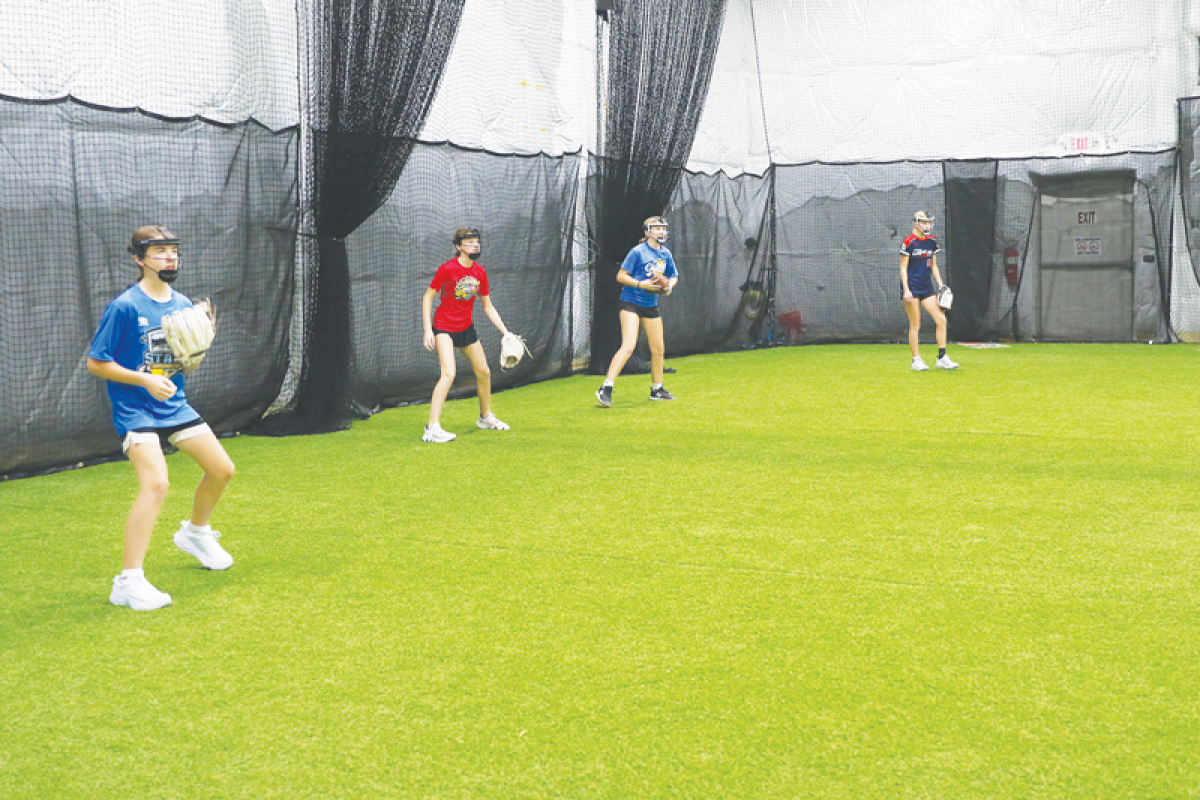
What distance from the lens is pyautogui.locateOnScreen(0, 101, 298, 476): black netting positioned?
28.5 ft

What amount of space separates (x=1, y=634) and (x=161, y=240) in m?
1.85

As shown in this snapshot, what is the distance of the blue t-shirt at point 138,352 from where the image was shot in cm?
522

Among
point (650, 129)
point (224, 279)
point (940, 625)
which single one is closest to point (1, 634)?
point (940, 625)

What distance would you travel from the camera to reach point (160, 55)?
10773 millimetres

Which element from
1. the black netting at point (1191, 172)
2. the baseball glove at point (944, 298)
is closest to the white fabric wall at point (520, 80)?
the baseball glove at point (944, 298)

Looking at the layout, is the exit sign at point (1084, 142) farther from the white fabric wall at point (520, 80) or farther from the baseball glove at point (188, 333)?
the baseball glove at point (188, 333)

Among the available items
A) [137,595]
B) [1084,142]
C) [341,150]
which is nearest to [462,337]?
[341,150]

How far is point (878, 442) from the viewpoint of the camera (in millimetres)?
9547

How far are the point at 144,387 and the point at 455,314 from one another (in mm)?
5047

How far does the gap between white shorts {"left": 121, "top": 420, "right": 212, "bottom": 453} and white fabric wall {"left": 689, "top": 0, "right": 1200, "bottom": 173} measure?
15178mm

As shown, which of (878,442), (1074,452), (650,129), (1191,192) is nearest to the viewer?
(1074,452)

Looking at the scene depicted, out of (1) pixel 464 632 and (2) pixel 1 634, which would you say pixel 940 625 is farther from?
(2) pixel 1 634

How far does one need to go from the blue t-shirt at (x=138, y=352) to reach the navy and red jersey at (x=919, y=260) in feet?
35.2

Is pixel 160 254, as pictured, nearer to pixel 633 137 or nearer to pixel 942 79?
pixel 633 137
